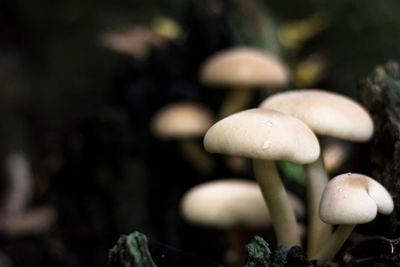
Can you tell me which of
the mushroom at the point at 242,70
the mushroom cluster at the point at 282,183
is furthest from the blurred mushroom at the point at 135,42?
the mushroom cluster at the point at 282,183

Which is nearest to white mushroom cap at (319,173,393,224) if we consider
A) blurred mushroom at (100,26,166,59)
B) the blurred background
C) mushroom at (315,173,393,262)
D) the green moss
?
mushroom at (315,173,393,262)

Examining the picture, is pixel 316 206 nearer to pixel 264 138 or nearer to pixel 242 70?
pixel 264 138

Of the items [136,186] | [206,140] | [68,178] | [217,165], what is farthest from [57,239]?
[206,140]

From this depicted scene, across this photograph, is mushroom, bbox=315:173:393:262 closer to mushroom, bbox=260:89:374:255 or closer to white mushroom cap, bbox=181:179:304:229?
mushroom, bbox=260:89:374:255

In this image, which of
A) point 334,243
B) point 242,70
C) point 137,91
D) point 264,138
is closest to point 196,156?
point 137,91

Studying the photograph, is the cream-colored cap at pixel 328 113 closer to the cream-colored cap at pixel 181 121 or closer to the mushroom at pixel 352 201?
the mushroom at pixel 352 201

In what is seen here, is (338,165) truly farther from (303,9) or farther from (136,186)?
(303,9)
